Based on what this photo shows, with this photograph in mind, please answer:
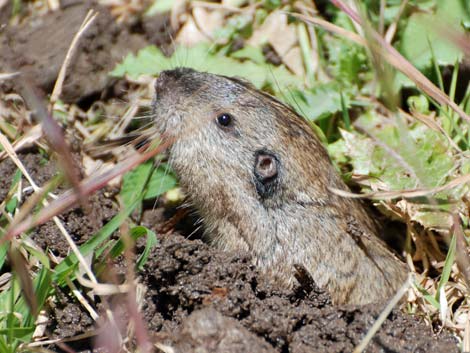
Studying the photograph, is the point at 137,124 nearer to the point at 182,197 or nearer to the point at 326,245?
the point at 182,197

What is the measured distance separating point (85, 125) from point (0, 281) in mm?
1941

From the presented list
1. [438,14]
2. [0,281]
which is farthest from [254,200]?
[438,14]

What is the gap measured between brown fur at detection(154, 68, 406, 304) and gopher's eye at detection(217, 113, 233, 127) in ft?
0.09

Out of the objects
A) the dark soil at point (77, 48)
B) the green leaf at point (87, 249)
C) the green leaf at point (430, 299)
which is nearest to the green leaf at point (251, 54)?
the dark soil at point (77, 48)

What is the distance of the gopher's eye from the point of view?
4.78 m

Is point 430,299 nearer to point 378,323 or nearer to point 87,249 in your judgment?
point 378,323

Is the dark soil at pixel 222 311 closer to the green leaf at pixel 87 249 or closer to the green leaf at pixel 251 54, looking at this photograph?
the green leaf at pixel 87 249

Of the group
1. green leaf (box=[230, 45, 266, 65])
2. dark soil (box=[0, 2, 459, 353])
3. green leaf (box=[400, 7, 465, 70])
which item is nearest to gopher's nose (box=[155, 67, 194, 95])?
dark soil (box=[0, 2, 459, 353])

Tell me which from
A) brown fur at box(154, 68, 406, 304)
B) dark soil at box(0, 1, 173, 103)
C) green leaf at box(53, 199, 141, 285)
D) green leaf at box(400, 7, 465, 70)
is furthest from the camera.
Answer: dark soil at box(0, 1, 173, 103)

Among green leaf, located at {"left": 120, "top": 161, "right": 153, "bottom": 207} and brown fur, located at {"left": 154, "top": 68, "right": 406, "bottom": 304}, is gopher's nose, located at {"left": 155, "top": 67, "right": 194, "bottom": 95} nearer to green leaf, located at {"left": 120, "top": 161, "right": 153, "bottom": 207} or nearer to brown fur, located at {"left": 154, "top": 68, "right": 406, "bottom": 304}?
brown fur, located at {"left": 154, "top": 68, "right": 406, "bottom": 304}

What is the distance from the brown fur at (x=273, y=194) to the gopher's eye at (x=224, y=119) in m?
0.03

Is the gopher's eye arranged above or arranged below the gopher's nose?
below

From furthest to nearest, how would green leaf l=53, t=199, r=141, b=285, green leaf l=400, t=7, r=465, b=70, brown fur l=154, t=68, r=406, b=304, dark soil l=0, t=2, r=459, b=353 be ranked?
1. green leaf l=400, t=7, r=465, b=70
2. brown fur l=154, t=68, r=406, b=304
3. green leaf l=53, t=199, r=141, b=285
4. dark soil l=0, t=2, r=459, b=353

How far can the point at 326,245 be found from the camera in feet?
15.4
